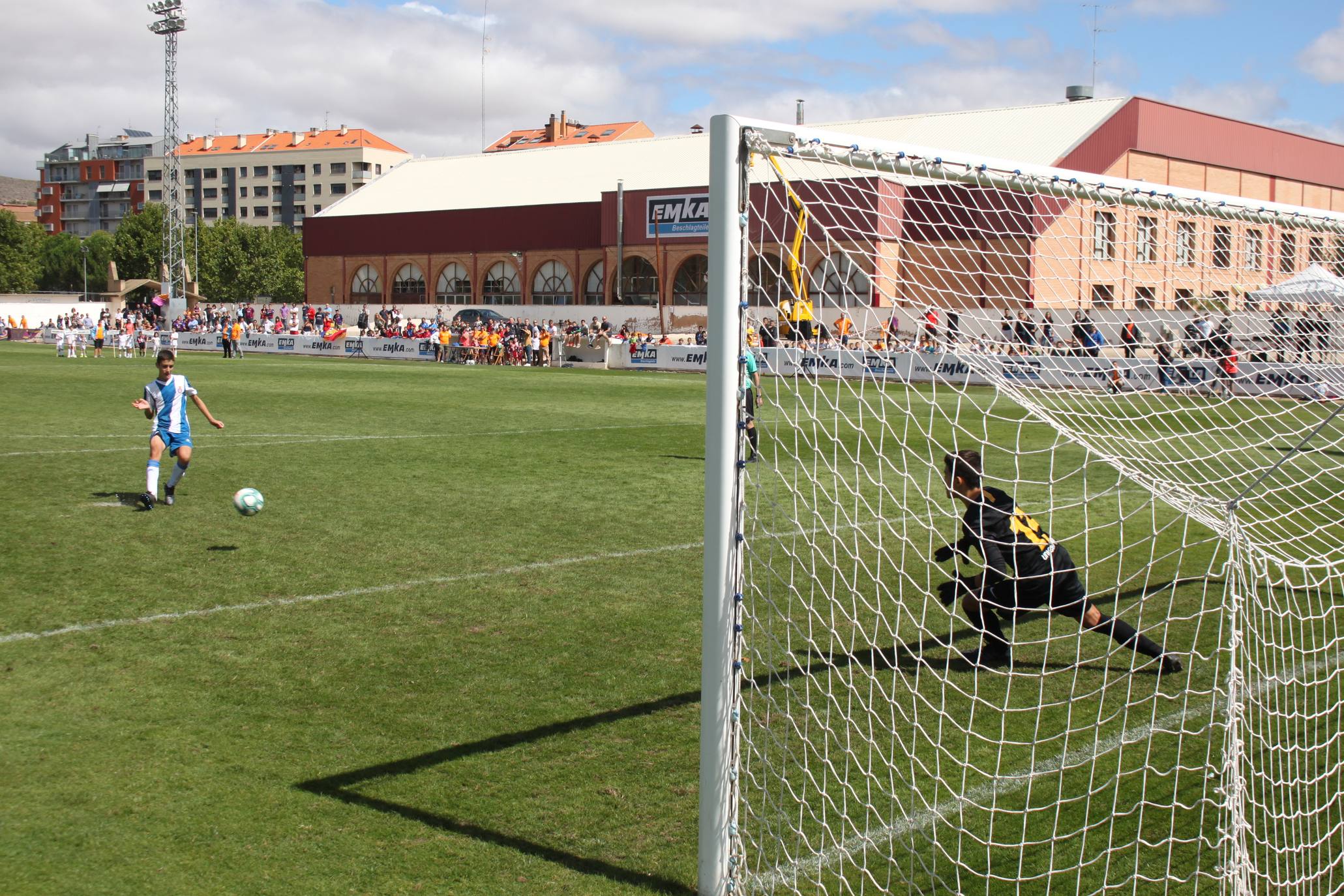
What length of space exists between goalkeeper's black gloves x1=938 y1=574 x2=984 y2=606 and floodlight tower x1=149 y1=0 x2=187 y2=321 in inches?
2518

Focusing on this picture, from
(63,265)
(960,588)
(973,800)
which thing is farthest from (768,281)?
(63,265)

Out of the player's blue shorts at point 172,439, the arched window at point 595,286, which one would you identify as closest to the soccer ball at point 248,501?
the player's blue shorts at point 172,439

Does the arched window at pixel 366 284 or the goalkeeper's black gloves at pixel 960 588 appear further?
the arched window at pixel 366 284

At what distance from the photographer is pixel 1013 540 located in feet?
20.2

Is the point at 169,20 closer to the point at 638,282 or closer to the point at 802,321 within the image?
the point at 638,282

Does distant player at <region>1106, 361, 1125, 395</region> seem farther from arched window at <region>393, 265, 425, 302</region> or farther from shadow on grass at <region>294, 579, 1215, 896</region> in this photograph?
arched window at <region>393, 265, 425, 302</region>

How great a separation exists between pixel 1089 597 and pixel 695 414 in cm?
1373

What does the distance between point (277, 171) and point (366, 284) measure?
2764 inches

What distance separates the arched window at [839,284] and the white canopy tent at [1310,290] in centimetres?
338

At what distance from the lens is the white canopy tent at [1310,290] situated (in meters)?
7.61

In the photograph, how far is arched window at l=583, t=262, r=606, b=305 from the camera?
54.0 metres

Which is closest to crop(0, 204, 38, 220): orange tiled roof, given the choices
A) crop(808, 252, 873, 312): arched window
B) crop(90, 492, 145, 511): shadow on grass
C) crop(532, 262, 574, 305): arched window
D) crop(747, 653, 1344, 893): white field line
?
crop(532, 262, 574, 305): arched window

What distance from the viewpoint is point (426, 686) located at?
238 inches

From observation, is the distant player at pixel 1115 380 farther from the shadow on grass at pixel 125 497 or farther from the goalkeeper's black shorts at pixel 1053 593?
the shadow on grass at pixel 125 497
